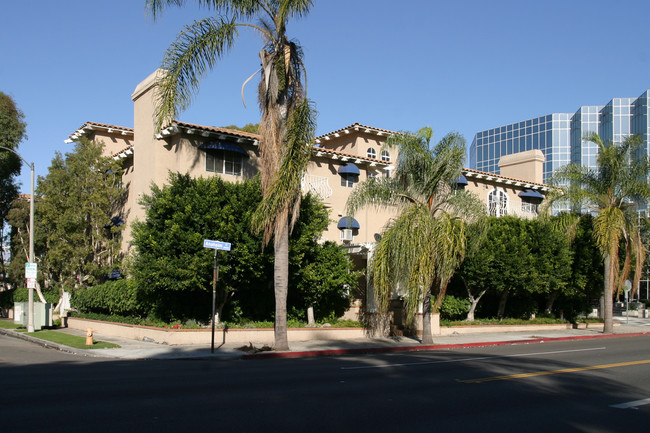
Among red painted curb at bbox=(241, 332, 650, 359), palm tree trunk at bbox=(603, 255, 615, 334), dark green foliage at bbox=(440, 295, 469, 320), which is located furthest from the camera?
palm tree trunk at bbox=(603, 255, 615, 334)

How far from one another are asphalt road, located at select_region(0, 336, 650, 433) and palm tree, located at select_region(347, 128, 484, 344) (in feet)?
16.5

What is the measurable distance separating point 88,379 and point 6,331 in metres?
17.0

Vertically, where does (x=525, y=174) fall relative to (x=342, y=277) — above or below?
above

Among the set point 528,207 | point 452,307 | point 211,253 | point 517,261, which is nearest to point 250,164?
point 211,253

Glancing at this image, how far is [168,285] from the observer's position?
1952 cm

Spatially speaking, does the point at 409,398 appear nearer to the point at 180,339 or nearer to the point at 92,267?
the point at 180,339

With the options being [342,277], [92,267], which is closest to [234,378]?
[342,277]

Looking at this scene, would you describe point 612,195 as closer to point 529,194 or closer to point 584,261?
point 584,261

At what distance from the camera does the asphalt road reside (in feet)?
24.3

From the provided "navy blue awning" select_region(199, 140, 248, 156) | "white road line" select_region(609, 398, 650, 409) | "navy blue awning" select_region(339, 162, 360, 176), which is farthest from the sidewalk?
"white road line" select_region(609, 398, 650, 409)

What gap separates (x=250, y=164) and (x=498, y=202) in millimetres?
17119

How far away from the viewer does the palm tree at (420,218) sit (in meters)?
19.6

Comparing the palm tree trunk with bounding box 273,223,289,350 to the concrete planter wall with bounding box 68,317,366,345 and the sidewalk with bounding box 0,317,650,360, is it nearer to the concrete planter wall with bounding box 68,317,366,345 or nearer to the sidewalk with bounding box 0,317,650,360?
the sidewalk with bounding box 0,317,650,360

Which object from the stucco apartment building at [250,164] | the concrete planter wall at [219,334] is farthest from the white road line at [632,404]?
the stucco apartment building at [250,164]
